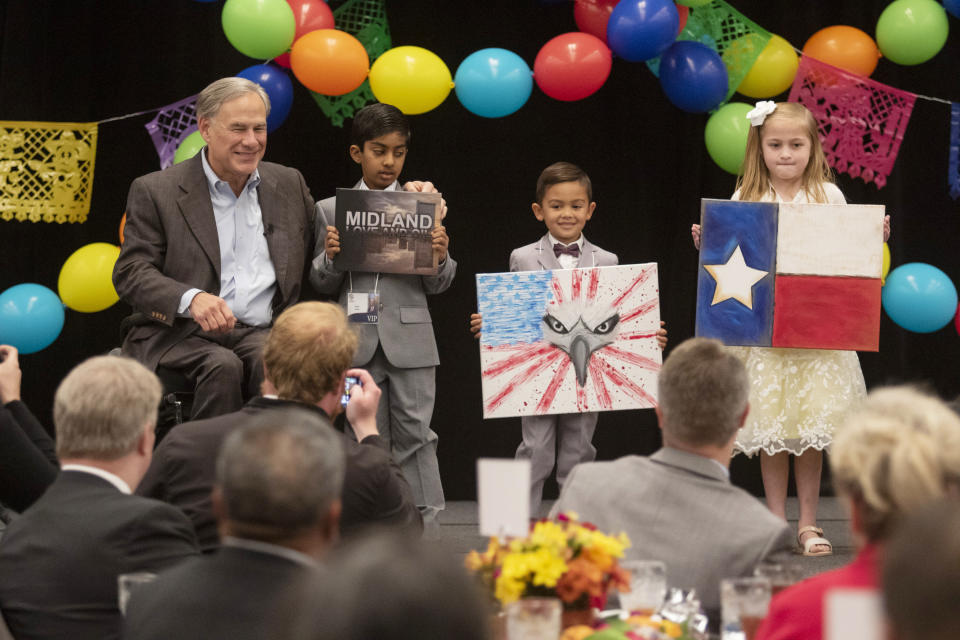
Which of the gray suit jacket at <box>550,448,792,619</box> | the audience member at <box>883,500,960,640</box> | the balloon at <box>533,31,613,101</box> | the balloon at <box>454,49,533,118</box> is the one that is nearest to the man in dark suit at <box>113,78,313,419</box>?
the balloon at <box>454,49,533,118</box>

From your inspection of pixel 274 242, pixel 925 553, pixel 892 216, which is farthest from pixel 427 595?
pixel 892 216

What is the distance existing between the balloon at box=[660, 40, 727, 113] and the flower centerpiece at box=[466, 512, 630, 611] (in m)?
2.93

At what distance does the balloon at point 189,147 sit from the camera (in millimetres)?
4425

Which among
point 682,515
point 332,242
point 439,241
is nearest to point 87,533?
point 682,515

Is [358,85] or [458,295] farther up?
[358,85]

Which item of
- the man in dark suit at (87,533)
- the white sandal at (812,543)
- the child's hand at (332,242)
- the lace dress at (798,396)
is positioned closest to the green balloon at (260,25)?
the child's hand at (332,242)

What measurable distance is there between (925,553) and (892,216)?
4.68 meters

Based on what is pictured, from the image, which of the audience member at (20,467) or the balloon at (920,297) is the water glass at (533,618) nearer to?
the audience member at (20,467)

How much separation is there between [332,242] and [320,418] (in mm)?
1935

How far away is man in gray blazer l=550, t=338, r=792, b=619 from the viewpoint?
7.27ft

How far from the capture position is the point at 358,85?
445 centimetres

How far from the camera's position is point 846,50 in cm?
468

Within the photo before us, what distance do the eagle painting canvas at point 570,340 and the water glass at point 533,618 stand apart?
248 centimetres

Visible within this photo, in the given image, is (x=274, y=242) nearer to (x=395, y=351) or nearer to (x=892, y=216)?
(x=395, y=351)
